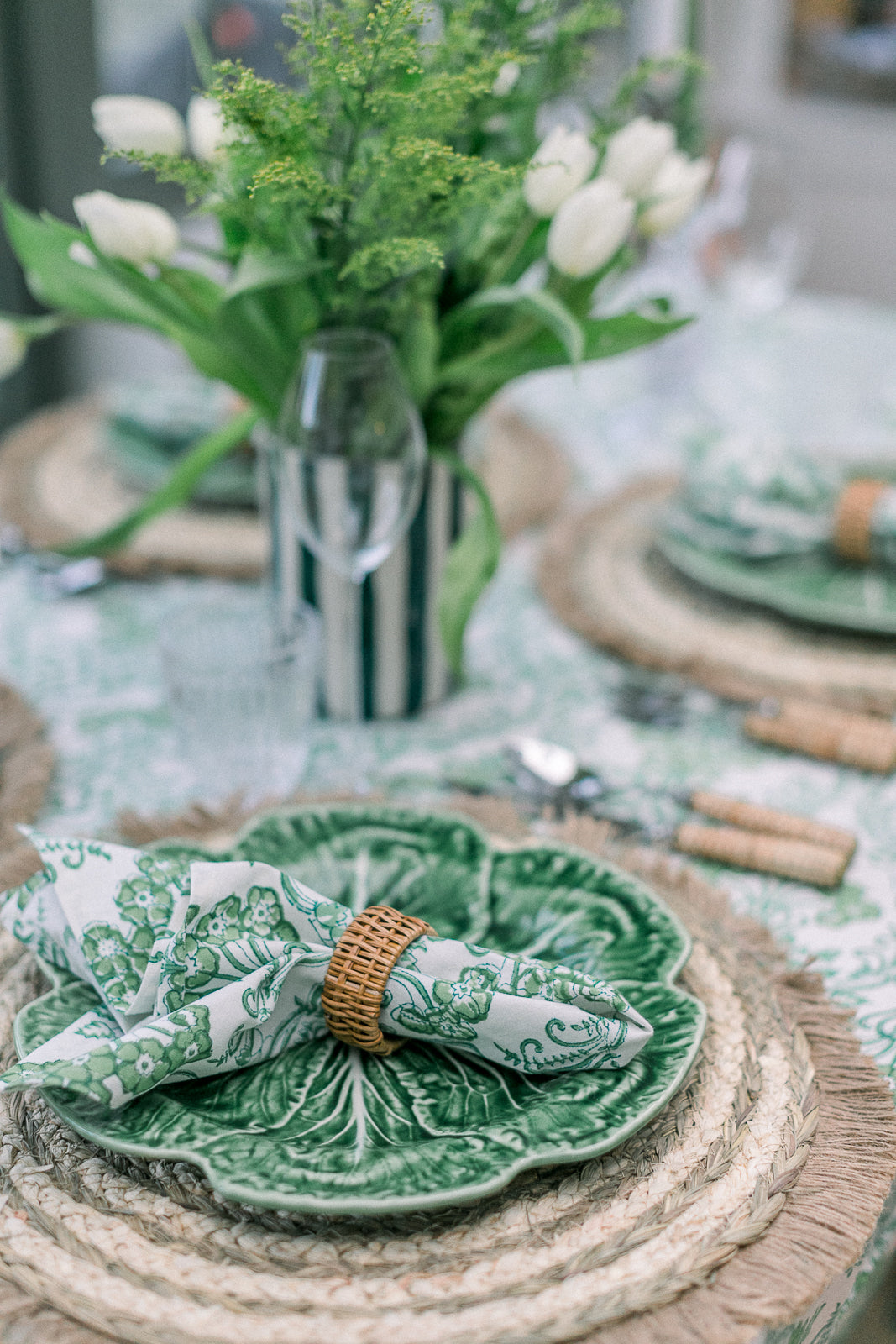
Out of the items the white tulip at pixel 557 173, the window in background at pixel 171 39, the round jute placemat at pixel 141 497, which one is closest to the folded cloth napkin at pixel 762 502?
the round jute placemat at pixel 141 497

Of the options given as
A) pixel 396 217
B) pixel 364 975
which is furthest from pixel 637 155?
pixel 364 975

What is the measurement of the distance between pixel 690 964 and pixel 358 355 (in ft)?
1.33

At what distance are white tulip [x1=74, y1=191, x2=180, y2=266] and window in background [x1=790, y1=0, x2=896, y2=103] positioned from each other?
2764mm

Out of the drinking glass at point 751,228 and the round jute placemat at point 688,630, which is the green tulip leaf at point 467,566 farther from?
the drinking glass at point 751,228

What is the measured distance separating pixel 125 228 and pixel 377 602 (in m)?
0.31

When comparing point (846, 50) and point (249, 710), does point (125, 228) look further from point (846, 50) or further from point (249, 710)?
point (846, 50)

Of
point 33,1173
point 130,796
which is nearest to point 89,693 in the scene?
point 130,796

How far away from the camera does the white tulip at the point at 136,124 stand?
0.76 m

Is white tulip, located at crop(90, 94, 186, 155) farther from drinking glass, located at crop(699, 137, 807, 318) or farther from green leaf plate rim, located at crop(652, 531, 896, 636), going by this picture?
drinking glass, located at crop(699, 137, 807, 318)

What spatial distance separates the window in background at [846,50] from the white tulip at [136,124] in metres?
2.72

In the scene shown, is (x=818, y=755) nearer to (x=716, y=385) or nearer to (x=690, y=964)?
(x=690, y=964)

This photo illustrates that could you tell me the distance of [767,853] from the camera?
75 centimetres

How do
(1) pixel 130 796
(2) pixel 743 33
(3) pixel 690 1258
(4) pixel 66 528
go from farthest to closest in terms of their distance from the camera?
(2) pixel 743 33, (4) pixel 66 528, (1) pixel 130 796, (3) pixel 690 1258

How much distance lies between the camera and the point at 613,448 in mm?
1403
